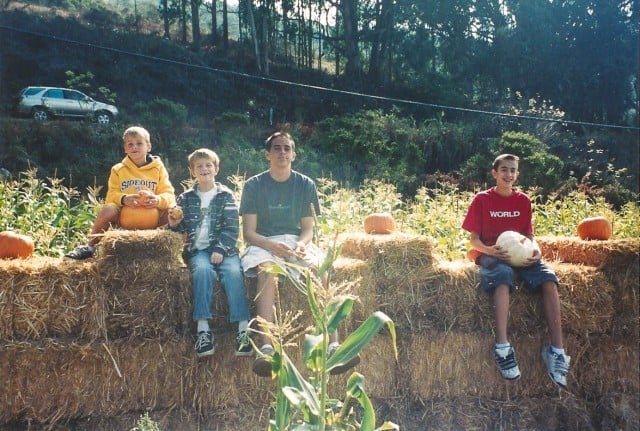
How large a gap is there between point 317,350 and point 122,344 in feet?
6.22

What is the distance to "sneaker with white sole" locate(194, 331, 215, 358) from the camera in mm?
3168

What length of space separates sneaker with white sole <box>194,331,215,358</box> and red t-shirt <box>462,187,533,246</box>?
177 centimetres

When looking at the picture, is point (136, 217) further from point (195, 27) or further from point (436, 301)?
point (195, 27)

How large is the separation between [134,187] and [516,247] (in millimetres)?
2394

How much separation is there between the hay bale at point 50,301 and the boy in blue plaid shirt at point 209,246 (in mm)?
546

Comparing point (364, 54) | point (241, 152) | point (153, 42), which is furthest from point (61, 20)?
point (241, 152)

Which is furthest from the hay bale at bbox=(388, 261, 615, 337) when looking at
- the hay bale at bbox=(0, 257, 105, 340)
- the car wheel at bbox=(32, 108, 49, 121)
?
the car wheel at bbox=(32, 108, 49, 121)

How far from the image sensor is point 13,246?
3580 mm

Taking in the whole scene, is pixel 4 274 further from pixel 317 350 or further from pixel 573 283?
pixel 573 283

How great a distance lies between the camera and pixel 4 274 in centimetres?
319

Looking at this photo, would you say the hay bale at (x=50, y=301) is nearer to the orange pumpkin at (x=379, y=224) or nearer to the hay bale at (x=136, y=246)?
the hay bale at (x=136, y=246)

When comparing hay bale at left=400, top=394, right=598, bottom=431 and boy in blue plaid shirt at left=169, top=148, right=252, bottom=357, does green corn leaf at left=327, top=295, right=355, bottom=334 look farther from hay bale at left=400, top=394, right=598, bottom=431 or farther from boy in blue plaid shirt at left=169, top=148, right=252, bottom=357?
hay bale at left=400, top=394, right=598, bottom=431

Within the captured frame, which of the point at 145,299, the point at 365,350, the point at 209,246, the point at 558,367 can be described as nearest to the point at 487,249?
the point at 558,367

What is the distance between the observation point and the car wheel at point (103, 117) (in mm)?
14117
